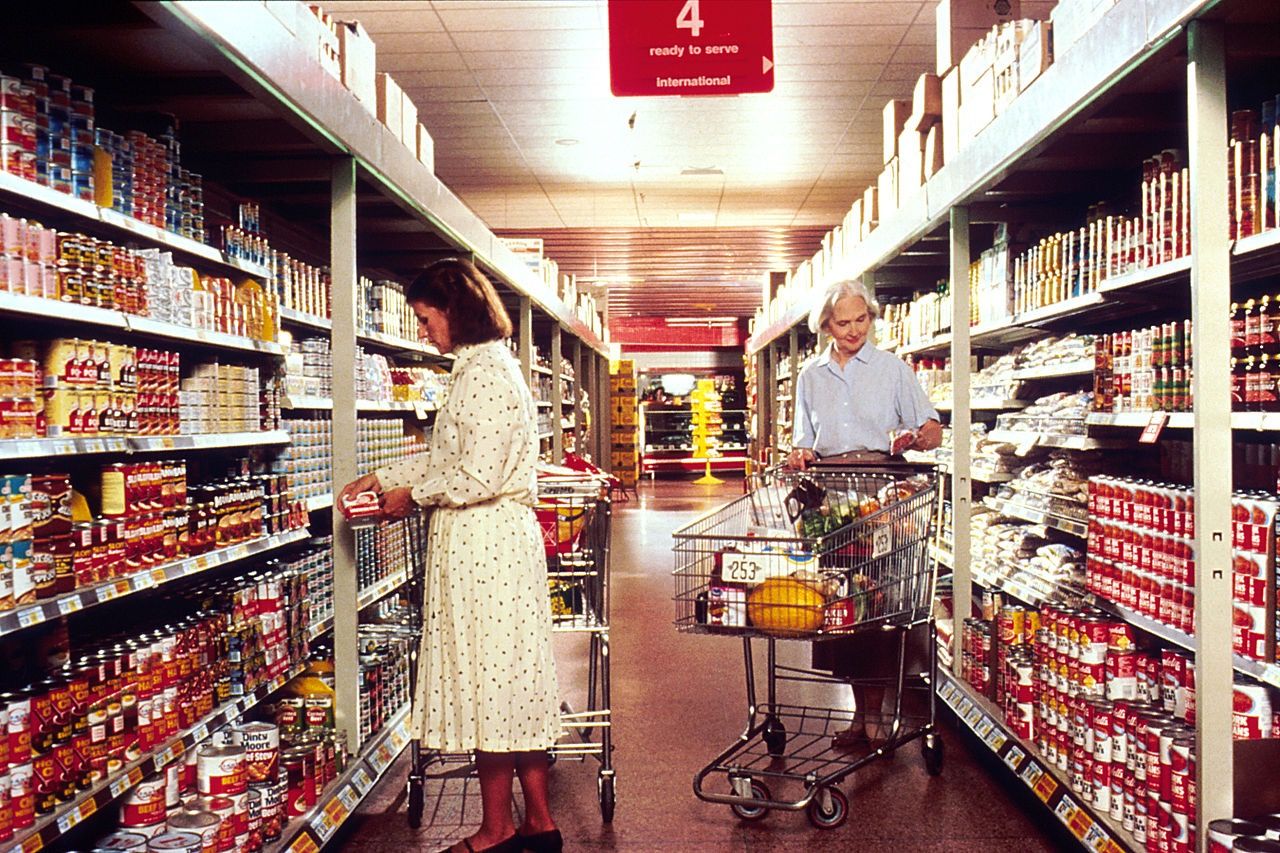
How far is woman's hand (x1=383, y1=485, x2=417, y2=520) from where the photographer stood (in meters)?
3.18

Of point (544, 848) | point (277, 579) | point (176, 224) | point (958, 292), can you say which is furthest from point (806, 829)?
point (176, 224)

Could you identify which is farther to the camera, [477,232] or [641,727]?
[477,232]

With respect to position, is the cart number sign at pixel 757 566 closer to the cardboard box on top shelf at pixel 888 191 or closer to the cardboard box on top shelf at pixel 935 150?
the cardboard box on top shelf at pixel 935 150

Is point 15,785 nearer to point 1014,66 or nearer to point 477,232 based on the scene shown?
point 1014,66

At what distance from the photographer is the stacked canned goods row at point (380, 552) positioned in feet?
Answer: 14.5

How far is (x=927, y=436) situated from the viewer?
403 centimetres

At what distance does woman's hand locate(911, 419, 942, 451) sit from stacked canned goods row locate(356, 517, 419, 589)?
6.21 ft

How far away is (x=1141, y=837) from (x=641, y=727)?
229 cm

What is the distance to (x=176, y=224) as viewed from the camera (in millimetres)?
3164

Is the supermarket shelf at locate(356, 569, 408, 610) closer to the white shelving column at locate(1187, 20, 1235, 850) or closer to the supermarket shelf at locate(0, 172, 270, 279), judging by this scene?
the supermarket shelf at locate(0, 172, 270, 279)

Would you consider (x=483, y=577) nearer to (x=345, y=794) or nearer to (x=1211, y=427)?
(x=345, y=794)

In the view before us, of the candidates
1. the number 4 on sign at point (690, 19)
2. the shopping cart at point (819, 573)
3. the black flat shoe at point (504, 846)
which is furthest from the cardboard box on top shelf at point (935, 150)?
the black flat shoe at point (504, 846)

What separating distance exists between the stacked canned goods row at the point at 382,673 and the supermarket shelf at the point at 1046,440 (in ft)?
7.84

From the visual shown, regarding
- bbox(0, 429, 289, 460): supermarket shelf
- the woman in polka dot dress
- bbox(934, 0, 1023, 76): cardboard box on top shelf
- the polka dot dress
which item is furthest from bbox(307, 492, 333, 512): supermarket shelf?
bbox(934, 0, 1023, 76): cardboard box on top shelf
